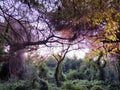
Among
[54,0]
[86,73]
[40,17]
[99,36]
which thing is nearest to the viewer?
[54,0]

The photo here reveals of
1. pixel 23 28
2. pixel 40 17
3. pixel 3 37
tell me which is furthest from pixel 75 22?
pixel 3 37

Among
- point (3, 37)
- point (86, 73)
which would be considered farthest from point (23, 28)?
point (86, 73)

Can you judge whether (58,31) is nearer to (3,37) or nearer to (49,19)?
(49,19)

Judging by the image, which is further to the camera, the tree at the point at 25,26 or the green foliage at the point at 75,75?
the green foliage at the point at 75,75

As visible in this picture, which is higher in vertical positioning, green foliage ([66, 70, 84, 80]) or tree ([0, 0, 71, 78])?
tree ([0, 0, 71, 78])

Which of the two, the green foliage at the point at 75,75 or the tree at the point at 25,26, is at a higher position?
the tree at the point at 25,26

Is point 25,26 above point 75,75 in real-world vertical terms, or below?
above

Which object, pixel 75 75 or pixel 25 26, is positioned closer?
pixel 25 26

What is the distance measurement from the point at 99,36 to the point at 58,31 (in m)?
2.16

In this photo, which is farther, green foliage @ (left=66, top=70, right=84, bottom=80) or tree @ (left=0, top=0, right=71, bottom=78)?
green foliage @ (left=66, top=70, right=84, bottom=80)

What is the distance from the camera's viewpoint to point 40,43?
7801mm

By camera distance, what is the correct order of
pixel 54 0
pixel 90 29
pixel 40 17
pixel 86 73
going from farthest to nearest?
pixel 86 73, pixel 90 29, pixel 40 17, pixel 54 0

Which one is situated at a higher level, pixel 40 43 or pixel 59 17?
pixel 59 17

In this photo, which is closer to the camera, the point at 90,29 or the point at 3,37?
the point at 3,37
